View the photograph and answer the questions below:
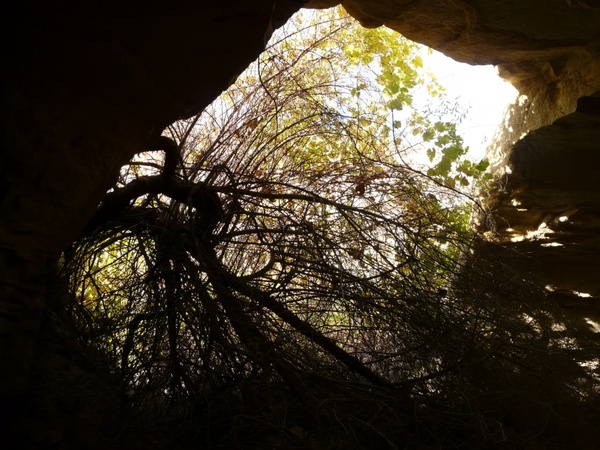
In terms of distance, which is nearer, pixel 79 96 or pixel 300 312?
pixel 79 96

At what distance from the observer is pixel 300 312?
3.91 m

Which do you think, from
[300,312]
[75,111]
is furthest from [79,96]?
[300,312]

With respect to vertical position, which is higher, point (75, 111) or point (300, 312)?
point (75, 111)

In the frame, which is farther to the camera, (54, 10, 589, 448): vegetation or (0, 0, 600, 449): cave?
(54, 10, 589, 448): vegetation

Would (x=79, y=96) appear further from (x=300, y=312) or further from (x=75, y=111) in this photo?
(x=300, y=312)

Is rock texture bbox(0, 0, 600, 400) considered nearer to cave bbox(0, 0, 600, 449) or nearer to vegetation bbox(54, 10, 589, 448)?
cave bbox(0, 0, 600, 449)

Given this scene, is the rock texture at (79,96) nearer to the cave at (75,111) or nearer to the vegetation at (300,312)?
the cave at (75,111)

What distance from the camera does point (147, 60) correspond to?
10.2 ft

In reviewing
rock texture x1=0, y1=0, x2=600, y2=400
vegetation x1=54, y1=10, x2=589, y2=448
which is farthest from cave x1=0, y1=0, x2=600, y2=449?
vegetation x1=54, y1=10, x2=589, y2=448

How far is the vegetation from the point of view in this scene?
3.53 meters

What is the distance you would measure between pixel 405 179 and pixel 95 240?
2.17 m

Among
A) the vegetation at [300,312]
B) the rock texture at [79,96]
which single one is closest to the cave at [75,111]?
the rock texture at [79,96]

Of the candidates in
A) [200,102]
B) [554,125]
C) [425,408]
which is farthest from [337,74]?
[425,408]

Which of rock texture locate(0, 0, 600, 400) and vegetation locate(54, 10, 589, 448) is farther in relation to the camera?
vegetation locate(54, 10, 589, 448)
